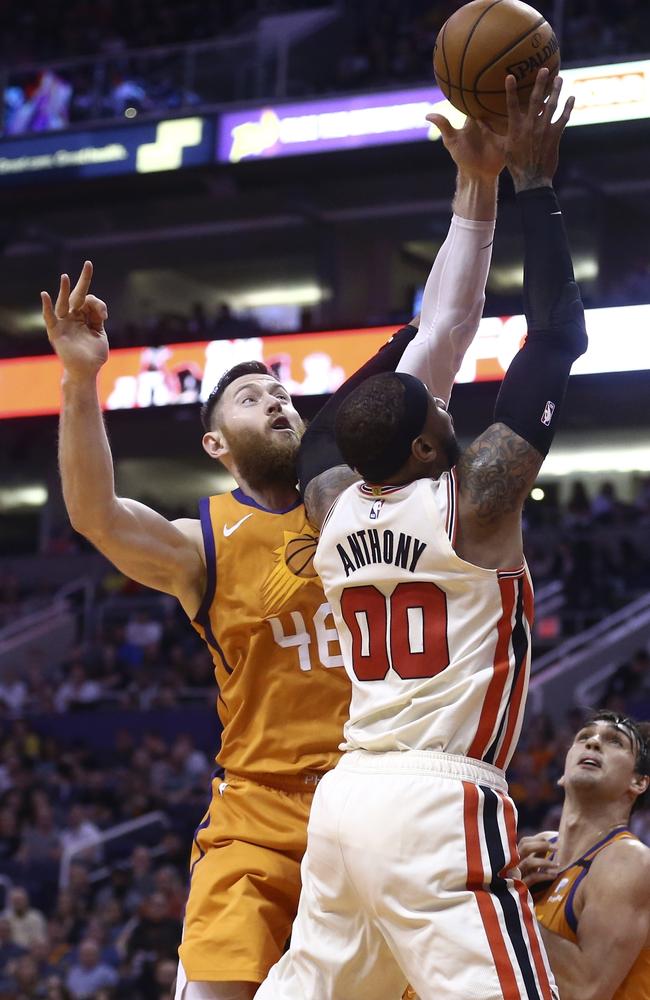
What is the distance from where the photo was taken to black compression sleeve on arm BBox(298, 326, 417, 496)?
3672mm

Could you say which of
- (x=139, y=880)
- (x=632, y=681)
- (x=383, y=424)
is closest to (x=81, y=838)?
(x=139, y=880)

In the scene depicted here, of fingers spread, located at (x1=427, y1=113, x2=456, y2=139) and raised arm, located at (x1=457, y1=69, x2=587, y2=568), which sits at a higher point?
fingers spread, located at (x1=427, y1=113, x2=456, y2=139)

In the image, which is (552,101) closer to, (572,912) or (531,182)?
(531,182)

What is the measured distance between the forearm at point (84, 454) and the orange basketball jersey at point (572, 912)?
152cm

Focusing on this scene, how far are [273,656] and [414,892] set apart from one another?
1.06 m

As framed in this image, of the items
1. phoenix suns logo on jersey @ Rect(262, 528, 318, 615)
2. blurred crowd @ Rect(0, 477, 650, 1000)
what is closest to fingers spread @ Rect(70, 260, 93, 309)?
A: phoenix suns logo on jersey @ Rect(262, 528, 318, 615)

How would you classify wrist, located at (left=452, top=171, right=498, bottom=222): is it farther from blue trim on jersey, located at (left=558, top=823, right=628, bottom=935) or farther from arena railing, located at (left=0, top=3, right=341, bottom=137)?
arena railing, located at (left=0, top=3, right=341, bottom=137)

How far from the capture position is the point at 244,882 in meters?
3.61

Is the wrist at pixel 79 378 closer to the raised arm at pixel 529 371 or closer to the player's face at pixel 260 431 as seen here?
the player's face at pixel 260 431

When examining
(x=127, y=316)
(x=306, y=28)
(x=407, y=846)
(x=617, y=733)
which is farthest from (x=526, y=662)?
(x=127, y=316)

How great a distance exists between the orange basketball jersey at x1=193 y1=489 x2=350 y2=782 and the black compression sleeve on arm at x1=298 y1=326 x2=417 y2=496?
245 millimetres

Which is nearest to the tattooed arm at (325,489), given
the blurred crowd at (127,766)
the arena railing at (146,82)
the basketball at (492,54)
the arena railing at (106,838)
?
the basketball at (492,54)

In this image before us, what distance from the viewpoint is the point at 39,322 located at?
23.2 m

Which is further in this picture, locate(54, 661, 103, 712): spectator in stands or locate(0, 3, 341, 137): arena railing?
locate(0, 3, 341, 137): arena railing
